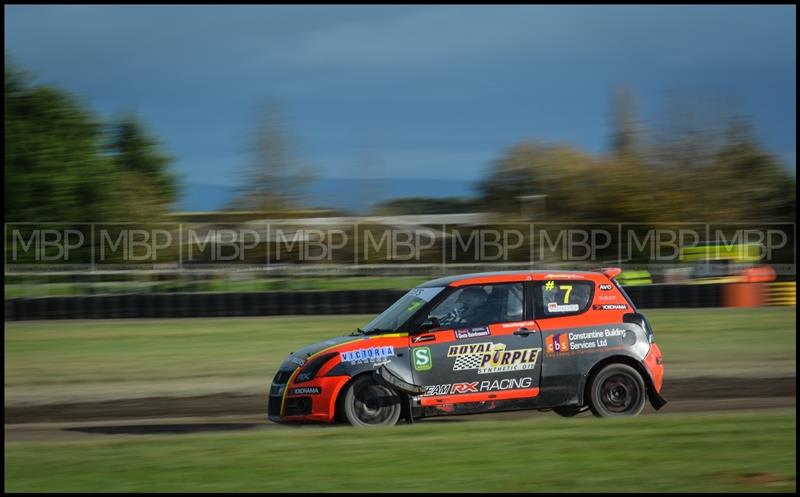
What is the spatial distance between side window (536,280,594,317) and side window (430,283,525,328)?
22cm

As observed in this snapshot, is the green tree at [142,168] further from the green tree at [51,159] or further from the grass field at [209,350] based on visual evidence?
the grass field at [209,350]

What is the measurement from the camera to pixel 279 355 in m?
17.1

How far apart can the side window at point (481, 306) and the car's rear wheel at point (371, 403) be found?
90 centimetres

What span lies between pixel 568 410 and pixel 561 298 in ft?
3.80

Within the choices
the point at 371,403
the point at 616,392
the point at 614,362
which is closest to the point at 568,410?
the point at 616,392

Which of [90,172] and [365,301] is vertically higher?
[90,172]

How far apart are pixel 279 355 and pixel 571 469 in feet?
36.7

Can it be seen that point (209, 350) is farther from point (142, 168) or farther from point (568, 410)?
point (142, 168)

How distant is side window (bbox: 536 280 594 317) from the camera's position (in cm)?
932

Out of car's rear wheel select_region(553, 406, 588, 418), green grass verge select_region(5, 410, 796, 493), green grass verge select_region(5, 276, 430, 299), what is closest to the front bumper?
green grass verge select_region(5, 410, 796, 493)

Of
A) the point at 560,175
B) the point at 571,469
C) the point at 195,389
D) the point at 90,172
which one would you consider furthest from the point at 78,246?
the point at 571,469

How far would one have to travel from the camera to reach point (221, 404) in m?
12.1

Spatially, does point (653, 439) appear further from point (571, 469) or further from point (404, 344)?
point (404, 344)

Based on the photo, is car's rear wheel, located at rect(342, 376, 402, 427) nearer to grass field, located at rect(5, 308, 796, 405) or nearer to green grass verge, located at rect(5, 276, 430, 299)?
grass field, located at rect(5, 308, 796, 405)
